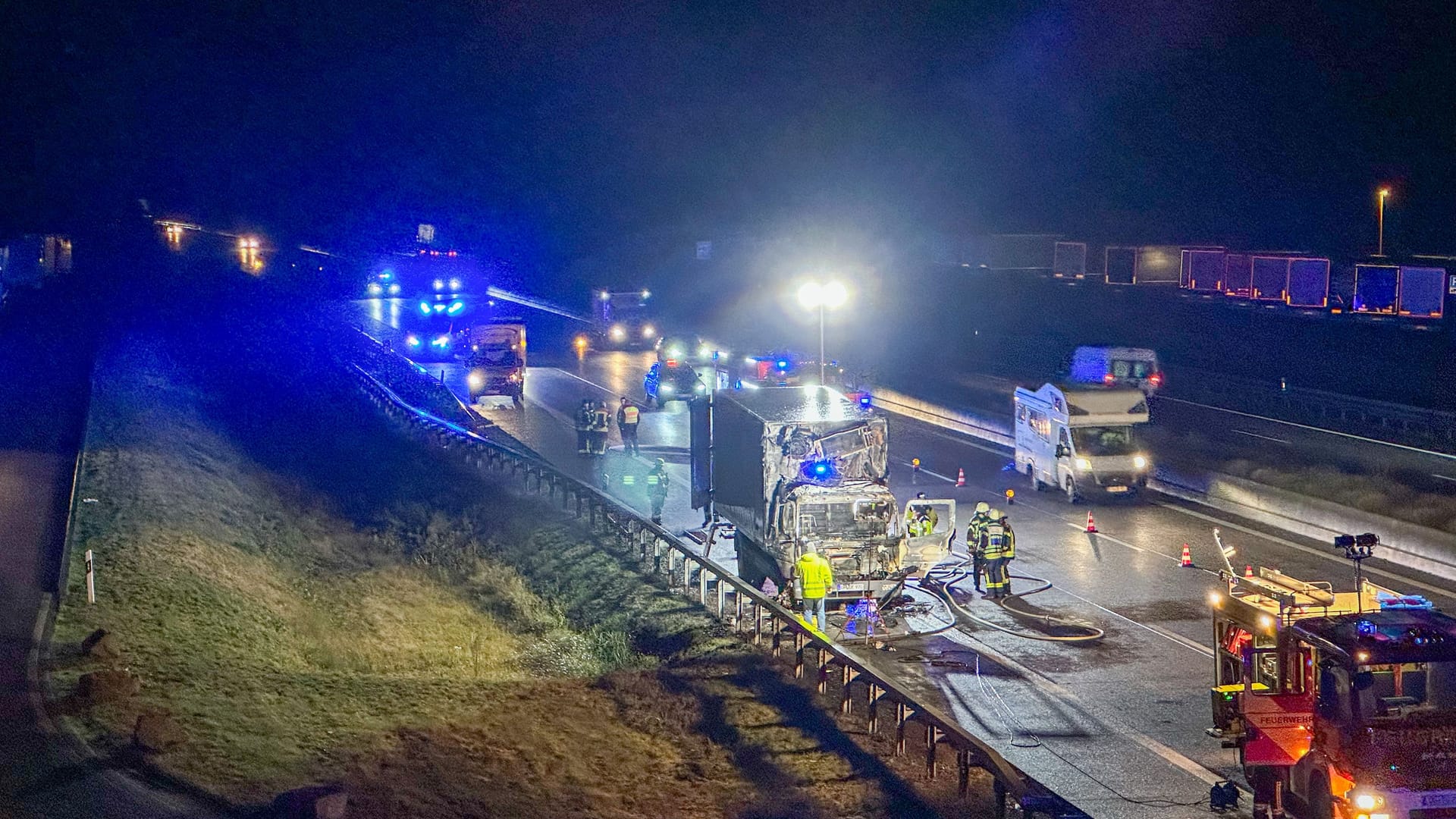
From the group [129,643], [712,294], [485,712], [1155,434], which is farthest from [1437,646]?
[712,294]

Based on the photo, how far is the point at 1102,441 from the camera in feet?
93.2

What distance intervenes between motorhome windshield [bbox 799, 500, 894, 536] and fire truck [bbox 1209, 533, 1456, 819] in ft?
25.2

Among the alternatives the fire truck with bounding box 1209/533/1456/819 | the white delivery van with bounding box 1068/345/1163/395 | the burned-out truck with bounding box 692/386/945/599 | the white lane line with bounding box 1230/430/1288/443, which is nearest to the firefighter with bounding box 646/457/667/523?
the burned-out truck with bounding box 692/386/945/599

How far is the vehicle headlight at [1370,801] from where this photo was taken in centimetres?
901

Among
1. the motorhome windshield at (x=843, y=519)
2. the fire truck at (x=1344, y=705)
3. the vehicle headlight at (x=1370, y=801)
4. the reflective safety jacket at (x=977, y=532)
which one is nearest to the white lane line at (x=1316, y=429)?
the reflective safety jacket at (x=977, y=532)

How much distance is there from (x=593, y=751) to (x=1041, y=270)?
70165 mm

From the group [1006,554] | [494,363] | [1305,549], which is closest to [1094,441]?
[1305,549]

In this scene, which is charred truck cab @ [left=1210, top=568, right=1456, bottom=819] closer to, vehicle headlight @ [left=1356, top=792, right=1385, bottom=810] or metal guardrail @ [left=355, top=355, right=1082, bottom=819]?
vehicle headlight @ [left=1356, top=792, right=1385, bottom=810]

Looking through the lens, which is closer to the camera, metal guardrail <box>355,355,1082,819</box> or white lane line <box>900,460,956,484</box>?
metal guardrail <box>355,355,1082,819</box>

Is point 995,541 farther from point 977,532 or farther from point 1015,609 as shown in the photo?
point 1015,609

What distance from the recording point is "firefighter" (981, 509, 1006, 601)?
19.7m

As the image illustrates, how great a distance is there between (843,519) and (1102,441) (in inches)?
459

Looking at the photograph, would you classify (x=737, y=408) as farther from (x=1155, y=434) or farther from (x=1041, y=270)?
(x=1041, y=270)

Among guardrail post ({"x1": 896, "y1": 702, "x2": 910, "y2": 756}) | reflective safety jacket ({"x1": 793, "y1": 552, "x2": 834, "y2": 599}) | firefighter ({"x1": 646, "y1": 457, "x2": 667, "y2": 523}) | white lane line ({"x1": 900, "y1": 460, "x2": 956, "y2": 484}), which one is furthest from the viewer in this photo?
white lane line ({"x1": 900, "y1": 460, "x2": 956, "y2": 484})
